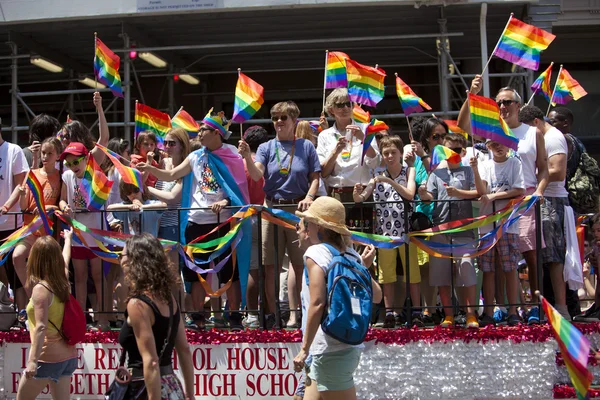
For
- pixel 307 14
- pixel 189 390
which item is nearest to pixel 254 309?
pixel 189 390

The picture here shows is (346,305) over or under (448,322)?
over

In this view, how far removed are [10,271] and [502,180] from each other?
4923 millimetres

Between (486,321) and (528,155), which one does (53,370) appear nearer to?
(486,321)

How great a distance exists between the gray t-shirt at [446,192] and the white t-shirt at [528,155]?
0.48 m

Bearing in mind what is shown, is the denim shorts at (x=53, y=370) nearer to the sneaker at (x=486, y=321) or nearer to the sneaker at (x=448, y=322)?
the sneaker at (x=448, y=322)

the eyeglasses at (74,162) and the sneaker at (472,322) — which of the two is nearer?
the sneaker at (472,322)

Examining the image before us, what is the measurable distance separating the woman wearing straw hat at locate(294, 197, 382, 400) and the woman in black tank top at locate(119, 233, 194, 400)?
77cm

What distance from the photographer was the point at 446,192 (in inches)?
332

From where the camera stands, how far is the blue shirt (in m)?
8.41

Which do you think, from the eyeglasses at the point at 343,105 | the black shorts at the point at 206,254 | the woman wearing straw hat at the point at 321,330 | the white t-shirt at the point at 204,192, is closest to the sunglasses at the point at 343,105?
the eyeglasses at the point at 343,105

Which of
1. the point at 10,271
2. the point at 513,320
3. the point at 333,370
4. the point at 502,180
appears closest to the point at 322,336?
the point at 333,370

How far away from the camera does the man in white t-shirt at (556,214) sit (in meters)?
8.24

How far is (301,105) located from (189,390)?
1641 centimetres

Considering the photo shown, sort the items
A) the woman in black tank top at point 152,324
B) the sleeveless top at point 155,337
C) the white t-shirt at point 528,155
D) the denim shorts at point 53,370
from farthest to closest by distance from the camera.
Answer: the white t-shirt at point 528,155 < the denim shorts at point 53,370 < the sleeveless top at point 155,337 < the woman in black tank top at point 152,324
